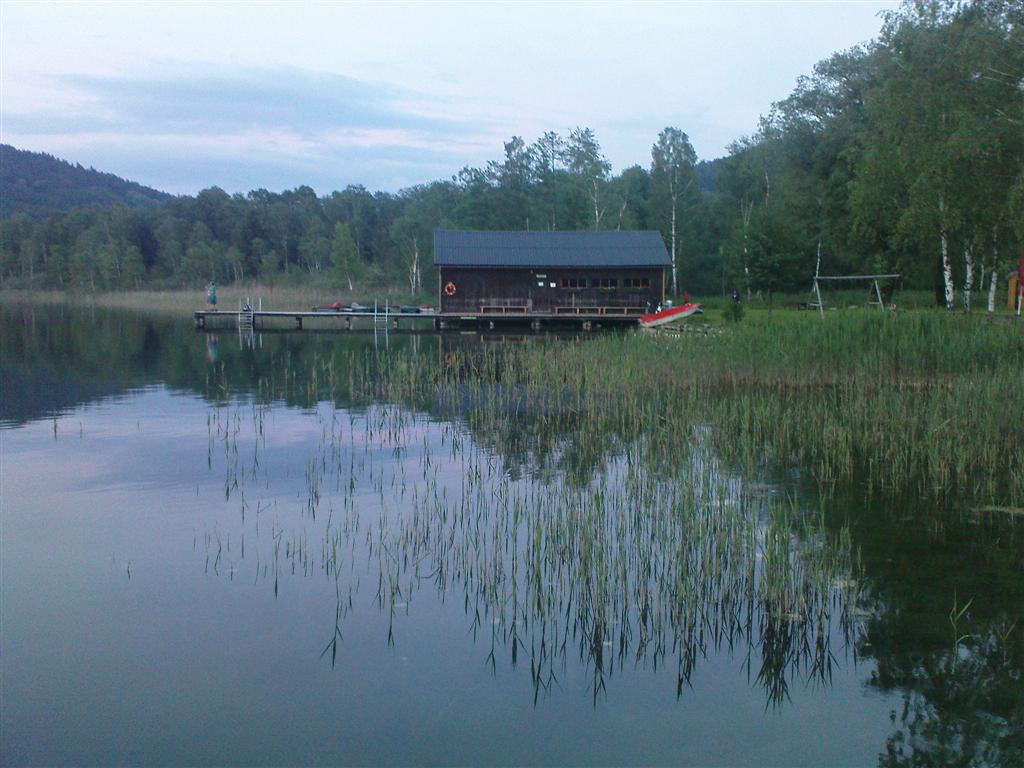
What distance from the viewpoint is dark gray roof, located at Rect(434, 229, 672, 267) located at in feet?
136

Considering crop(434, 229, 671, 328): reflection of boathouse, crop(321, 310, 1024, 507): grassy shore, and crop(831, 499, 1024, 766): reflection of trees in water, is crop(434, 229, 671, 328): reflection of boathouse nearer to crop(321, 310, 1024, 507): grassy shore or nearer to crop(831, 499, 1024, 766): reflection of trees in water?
crop(321, 310, 1024, 507): grassy shore

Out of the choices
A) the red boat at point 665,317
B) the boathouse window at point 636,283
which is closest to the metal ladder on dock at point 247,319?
the boathouse window at point 636,283

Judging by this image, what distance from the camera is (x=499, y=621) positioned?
7.04m

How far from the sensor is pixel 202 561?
8.55 meters

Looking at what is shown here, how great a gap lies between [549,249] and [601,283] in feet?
9.26

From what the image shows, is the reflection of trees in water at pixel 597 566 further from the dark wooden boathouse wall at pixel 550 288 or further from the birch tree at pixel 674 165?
the birch tree at pixel 674 165

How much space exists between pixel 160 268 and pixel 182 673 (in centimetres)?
8530

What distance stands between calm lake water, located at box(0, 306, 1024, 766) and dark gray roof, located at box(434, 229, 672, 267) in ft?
98.6

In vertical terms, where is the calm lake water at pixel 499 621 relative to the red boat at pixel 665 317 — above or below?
below

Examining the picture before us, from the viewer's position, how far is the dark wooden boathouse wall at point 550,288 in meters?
41.6

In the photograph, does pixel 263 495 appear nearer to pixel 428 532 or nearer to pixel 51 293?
pixel 428 532

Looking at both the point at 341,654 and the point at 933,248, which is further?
the point at 933,248

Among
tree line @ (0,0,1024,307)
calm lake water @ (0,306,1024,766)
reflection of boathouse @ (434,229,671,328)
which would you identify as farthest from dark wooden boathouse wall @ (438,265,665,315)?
calm lake water @ (0,306,1024,766)

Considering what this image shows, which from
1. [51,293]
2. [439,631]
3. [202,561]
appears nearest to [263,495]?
[202,561]
